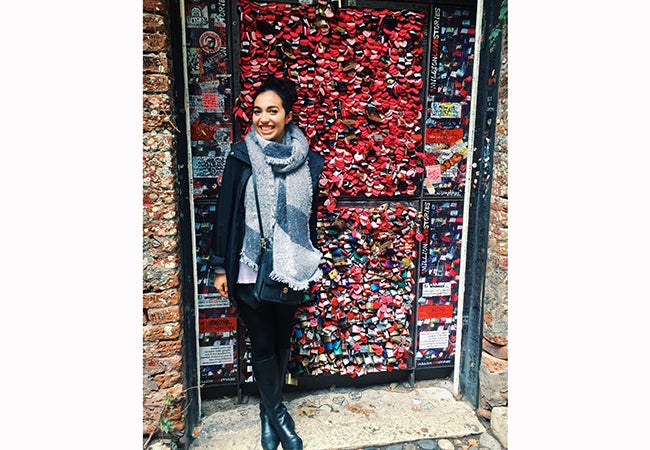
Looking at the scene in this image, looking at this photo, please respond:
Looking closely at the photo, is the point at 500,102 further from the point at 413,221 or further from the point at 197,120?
the point at 197,120

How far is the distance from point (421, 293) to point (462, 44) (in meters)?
1.72

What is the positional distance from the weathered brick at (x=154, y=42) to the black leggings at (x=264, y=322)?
1310 millimetres

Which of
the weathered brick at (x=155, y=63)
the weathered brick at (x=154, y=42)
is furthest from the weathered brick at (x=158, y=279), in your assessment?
the weathered brick at (x=154, y=42)

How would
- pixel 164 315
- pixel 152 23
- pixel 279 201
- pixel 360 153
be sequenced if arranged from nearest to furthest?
pixel 152 23, pixel 279 201, pixel 164 315, pixel 360 153

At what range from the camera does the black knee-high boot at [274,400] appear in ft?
7.86

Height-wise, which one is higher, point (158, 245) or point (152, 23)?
point (152, 23)

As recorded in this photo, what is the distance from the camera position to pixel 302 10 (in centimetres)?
246

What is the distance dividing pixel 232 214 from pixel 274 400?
1.16 meters

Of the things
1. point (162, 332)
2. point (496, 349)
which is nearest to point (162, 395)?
point (162, 332)

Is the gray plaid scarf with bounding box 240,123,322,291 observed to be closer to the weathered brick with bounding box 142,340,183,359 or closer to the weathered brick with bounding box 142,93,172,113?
the weathered brick with bounding box 142,93,172,113

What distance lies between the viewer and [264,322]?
2340 mm

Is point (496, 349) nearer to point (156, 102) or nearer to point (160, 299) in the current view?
point (160, 299)

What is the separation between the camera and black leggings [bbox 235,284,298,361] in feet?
7.59

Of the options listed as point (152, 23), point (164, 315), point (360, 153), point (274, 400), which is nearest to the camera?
point (152, 23)
